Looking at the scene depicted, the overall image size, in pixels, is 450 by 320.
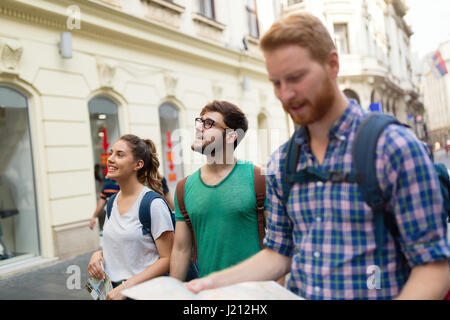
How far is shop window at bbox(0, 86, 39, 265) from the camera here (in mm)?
6723

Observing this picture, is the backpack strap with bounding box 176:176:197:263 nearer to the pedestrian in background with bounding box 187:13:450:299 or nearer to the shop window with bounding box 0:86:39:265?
Result: the pedestrian in background with bounding box 187:13:450:299

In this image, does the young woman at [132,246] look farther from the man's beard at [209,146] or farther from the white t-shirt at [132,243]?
the man's beard at [209,146]

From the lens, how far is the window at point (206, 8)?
11485 millimetres

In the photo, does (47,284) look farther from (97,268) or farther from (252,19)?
(252,19)

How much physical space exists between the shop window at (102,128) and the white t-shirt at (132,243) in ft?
19.3

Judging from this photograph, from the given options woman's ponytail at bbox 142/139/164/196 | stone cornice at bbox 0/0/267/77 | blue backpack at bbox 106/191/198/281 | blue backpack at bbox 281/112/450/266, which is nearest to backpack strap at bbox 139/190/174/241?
blue backpack at bbox 106/191/198/281

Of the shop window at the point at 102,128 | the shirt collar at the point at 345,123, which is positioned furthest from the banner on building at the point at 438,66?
the shirt collar at the point at 345,123

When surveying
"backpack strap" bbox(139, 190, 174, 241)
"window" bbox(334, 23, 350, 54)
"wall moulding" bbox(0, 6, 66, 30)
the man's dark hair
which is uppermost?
"window" bbox(334, 23, 350, 54)

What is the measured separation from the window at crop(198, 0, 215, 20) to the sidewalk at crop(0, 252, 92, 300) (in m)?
7.51

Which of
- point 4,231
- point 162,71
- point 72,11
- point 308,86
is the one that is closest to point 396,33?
point 162,71

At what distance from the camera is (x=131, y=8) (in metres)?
8.88

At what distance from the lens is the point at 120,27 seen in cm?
852
